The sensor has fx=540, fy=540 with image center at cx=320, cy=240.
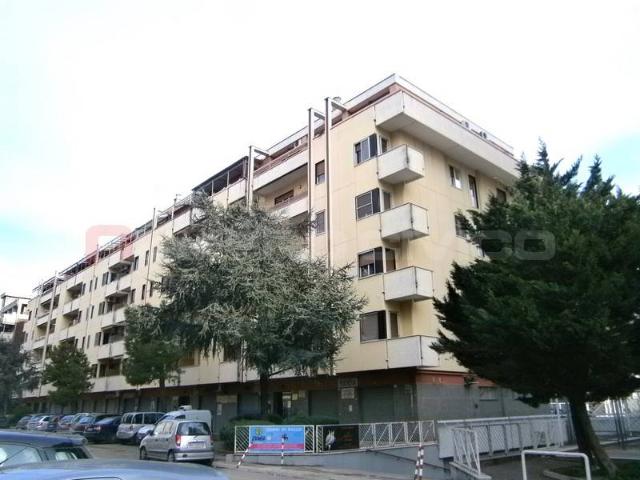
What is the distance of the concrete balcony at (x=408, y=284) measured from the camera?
2405cm

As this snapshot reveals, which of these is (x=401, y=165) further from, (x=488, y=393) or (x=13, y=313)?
(x=13, y=313)

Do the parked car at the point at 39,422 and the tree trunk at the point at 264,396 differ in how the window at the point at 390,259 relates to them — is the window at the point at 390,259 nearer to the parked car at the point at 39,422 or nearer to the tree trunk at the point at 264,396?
the tree trunk at the point at 264,396

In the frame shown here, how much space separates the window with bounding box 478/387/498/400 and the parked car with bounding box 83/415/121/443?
20933 millimetres

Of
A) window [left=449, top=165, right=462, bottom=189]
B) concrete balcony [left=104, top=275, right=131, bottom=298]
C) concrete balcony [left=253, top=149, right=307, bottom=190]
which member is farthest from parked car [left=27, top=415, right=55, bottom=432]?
window [left=449, top=165, right=462, bottom=189]

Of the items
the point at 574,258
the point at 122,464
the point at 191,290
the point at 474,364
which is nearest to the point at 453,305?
the point at 474,364

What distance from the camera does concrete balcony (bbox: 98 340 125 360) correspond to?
45450mm

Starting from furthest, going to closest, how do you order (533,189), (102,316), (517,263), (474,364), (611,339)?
1. (102,316)
2. (474,364)
3. (533,189)
4. (517,263)
5. (611,339)

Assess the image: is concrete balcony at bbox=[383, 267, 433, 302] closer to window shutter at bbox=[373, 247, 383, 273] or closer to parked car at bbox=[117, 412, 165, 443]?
window shutter at bbox=[373, 247, 383, 273]

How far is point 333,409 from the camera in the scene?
2645 centimetres

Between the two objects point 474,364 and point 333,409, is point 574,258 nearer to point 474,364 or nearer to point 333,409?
point 474,364

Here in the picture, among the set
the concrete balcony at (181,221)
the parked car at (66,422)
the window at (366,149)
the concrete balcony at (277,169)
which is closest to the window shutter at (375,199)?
the window at (366,149)

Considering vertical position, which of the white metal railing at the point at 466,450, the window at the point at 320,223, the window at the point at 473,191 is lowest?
the white metal railing at the point at 466,450

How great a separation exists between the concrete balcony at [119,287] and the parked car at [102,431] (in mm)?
17808

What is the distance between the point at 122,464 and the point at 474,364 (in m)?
14.5
